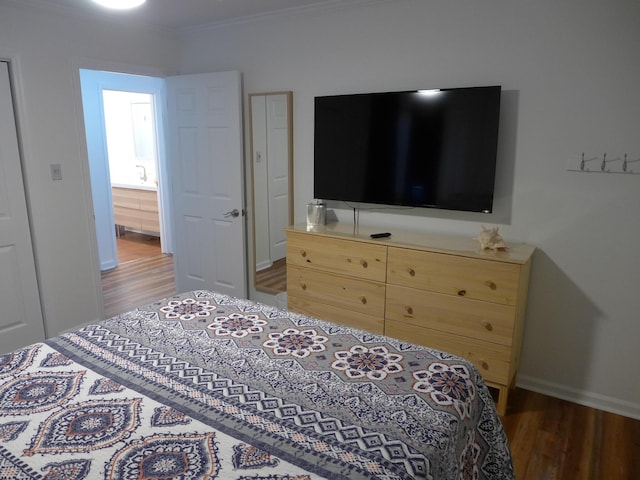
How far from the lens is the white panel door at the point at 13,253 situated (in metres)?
2.92

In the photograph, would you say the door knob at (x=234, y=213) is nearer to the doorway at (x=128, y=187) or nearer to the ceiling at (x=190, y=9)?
the doorway at (x=128, y=187)

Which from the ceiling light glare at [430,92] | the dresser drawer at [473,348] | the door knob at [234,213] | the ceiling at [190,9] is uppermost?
the ceiling at [190,9]

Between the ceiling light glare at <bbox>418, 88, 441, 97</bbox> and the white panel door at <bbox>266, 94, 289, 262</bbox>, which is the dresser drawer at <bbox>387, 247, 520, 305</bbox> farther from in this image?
the white panel door at <bbox>266, 94, 289, 262</bbox>

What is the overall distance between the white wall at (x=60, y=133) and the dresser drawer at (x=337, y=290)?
1640mm

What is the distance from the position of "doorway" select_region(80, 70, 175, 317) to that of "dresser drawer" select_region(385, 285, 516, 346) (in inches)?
103

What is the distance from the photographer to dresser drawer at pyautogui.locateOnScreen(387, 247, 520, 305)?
7.80ft

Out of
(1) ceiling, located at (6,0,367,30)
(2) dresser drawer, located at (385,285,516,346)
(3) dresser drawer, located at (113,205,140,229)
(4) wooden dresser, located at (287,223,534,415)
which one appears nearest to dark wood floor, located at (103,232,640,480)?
(4) wooden dresser, located at (287,223,534,415)

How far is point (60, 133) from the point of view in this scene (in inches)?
125

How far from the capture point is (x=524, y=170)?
102 inches

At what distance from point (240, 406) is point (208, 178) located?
2771 mm

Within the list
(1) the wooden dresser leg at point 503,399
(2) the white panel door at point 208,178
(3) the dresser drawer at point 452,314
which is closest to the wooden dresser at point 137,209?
(2) the white panel door at point 208,178

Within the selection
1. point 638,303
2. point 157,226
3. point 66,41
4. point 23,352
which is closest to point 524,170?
point 638,303

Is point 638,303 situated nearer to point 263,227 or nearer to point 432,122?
point 432,122

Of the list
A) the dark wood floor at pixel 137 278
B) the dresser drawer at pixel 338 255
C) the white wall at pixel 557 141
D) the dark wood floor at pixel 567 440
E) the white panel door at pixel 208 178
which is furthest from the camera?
the dark wood floor at pixel 137 278
